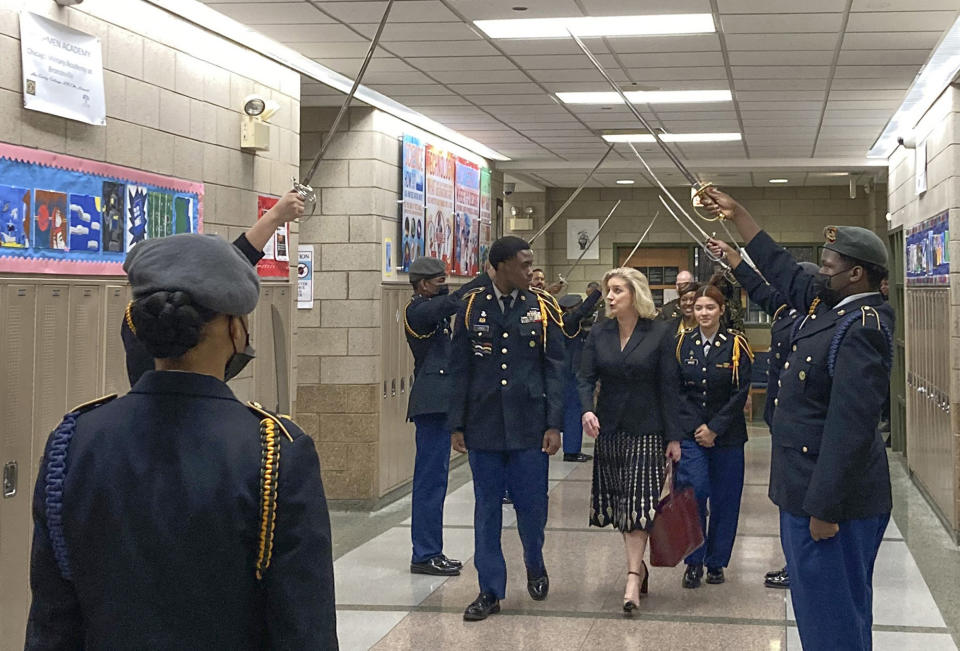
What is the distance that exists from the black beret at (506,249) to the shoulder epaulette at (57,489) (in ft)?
11.5

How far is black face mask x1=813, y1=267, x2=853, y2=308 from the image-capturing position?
3369 millimetres

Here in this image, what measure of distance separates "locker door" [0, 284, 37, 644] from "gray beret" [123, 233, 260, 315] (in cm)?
270

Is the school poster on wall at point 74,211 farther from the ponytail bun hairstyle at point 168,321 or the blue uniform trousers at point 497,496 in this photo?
the ponytail bun hairstyle at point 168,321

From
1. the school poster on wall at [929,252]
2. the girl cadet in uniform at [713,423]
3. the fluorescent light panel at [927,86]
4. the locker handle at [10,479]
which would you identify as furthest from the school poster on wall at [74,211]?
the school poster on wall at [929,252]

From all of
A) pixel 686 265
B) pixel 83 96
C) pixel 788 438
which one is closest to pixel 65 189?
pixel 83 96

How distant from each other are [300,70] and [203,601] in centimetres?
558

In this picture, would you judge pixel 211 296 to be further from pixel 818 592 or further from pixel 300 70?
pixel 300 70

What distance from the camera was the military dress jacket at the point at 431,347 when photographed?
230 inches

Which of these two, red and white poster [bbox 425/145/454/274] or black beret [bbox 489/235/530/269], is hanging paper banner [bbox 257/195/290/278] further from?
red and white poster [bbox 425/145/454/274]

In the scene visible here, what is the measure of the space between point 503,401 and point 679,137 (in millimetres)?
5687

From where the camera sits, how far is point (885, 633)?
189 inches

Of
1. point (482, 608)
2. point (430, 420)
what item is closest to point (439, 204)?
point (430, 420)

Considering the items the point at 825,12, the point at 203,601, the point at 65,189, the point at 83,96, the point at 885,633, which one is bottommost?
the point at 885,633

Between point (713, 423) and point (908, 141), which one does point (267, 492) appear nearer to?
point (713, 423)
